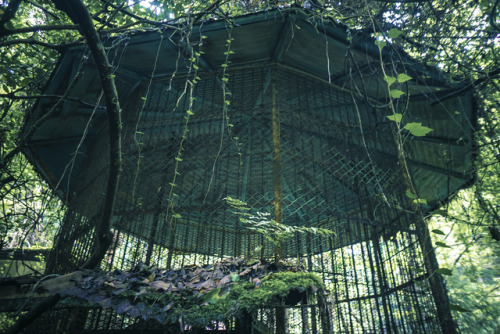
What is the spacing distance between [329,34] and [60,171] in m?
7.80

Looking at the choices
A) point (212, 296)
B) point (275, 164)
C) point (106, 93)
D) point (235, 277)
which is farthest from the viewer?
point (275, 164)

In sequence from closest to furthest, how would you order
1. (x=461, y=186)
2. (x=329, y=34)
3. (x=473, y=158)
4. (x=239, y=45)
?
(x=329, y=34) → (x=239, y=45) → (x=473, y=158) → (x=461, y=186)

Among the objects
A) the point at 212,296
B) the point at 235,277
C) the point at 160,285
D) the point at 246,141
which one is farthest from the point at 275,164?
the point at 246,141

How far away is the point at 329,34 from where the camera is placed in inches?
214

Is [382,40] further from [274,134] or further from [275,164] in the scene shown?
[275,164]

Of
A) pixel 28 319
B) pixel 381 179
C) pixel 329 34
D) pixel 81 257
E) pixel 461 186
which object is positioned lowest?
pixel 28 319

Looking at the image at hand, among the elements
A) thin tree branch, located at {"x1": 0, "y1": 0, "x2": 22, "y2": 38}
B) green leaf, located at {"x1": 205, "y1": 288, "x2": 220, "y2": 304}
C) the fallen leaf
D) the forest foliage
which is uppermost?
the forest foliage

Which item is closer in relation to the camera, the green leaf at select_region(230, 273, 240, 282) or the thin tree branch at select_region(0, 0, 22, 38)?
the green leaf at select_region(230, 273, 240, 282)

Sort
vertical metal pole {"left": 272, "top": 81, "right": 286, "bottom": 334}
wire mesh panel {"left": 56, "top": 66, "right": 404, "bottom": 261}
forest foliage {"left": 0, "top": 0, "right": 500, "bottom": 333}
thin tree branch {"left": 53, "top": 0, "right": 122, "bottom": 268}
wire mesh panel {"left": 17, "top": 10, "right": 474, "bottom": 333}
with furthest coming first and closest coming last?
wire mesh panel {"left": 56, "top": 66, "right": 404, "bottom": 261}
wire mesh panel {"left": 17, "top": 10, "right": 474, "bottom": 333}
forest foliage {"left": 0, "top": 0, "right": 500, "bottom": 333}
vertical metal pole {"left": 272, "top": 81, "right": 286, "bottom": 334}
thin tree branch {"left": 53, "top": 0, "right": 122, "bottom": 268}

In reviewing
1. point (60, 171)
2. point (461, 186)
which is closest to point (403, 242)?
point (461, 186)

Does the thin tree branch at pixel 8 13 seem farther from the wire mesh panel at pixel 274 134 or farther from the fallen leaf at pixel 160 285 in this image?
the fallen leaf at pixel 160 285

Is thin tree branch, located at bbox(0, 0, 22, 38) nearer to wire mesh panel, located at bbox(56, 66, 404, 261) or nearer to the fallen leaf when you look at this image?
wire mesh panel, located at bbox(56, 66, 404, 261)

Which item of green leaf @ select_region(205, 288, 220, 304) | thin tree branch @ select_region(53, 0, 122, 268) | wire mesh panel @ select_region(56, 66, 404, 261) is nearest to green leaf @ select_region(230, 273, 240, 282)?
green leaf @ select_region(205, 288, 220, 304)

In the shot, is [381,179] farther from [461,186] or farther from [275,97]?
[461,186]
